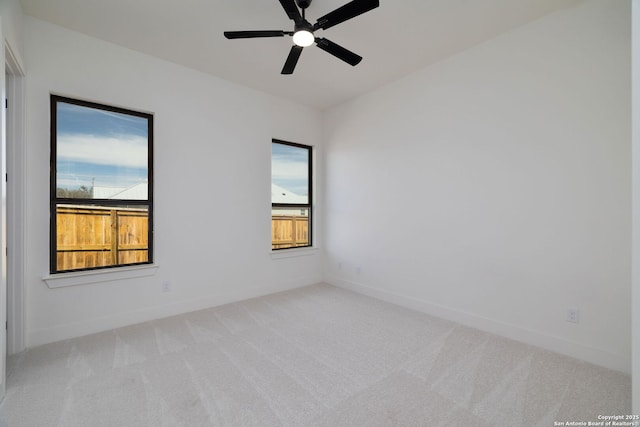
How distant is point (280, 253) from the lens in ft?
13.6

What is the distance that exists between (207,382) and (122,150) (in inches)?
97.9

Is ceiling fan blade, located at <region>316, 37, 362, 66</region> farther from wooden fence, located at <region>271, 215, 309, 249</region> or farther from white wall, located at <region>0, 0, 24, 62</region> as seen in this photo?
wooden fence, located at <region>271, 215, 309, 249</region>

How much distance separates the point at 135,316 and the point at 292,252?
207 centimetres

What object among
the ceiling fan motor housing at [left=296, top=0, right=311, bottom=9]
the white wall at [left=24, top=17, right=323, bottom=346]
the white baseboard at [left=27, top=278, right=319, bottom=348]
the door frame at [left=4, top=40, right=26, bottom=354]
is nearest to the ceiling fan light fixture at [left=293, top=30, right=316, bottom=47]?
the ceiling fan motor housing at [left=296, top=0, right=311, bottom=9]

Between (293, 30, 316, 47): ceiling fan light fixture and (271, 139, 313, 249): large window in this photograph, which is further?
(271, 139, 313, 249): large window

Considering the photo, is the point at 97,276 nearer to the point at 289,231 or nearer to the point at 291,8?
the point at 289,231

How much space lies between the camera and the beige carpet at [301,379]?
1.64m

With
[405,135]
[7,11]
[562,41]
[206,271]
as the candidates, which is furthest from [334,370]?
[7,11]

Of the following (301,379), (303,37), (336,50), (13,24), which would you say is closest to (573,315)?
(301,379)

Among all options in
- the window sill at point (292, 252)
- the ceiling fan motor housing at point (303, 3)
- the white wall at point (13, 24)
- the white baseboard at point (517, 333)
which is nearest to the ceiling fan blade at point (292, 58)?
the ceiling fan motor housing at point (303, 3)

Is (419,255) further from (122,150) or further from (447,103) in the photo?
(122,150)

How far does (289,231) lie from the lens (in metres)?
4.46

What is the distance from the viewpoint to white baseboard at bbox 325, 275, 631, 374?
2.15 m

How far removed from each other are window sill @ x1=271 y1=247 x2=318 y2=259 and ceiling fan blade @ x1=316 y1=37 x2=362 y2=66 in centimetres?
267
